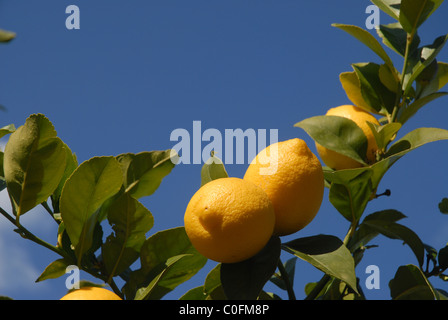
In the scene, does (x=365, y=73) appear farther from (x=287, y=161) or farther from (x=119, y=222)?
(x=119, y=222)

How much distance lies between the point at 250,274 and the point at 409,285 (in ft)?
1.53

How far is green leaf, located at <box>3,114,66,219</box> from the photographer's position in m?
1.00

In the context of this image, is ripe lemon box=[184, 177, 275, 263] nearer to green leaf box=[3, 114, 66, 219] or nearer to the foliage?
the foliage

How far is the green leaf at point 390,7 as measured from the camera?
130 centimetres

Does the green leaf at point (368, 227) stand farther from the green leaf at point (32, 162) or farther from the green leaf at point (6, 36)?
the green leaf at point (6, 36)

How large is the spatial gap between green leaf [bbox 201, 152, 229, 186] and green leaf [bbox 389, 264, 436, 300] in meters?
0.48

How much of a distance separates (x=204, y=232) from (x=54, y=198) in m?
0.45

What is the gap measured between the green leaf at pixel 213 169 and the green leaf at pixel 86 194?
0.21 meters

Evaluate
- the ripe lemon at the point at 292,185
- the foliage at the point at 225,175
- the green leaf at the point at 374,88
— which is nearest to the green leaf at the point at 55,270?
the foliage at the point at 225,175

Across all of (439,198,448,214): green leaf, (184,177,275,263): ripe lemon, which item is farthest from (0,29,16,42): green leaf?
(439,198,448,214): green leaf

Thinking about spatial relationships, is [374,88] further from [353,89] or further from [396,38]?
[396,38]

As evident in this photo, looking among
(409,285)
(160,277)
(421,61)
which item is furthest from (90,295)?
(421,61)

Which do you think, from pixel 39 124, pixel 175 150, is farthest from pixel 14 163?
pixel 175 150
